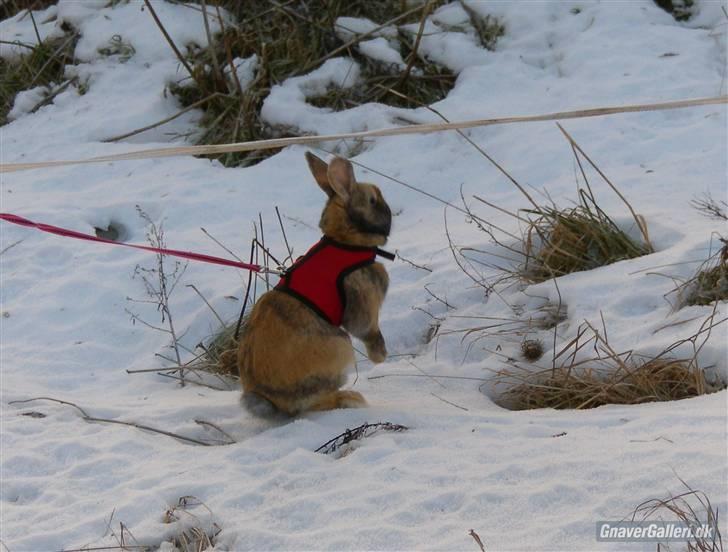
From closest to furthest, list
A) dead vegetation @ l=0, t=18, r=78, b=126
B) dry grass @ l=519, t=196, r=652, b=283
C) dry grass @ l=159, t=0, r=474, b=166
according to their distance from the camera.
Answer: dry grass @ l=519, t=196, r=652, b=283, dry grass @ l=159, t=0, r=474, b=166, dead vegetation @ l=0, t=18, r=78, b=126

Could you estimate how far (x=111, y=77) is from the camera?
8.50 m

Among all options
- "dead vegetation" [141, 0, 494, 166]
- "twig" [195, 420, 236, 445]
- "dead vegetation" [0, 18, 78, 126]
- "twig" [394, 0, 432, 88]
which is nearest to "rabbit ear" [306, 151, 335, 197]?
"twig" [195, 420, 236, 445]

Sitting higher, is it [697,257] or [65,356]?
[697,257]

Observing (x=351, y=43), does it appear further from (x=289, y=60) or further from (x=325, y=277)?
(x=325, y=277)

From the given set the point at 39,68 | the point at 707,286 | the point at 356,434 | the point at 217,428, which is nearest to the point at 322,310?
the point at 356,434

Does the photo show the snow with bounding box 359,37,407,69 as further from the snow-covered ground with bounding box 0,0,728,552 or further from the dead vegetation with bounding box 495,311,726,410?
the dead vegetation with bounding box 495,311,726,410

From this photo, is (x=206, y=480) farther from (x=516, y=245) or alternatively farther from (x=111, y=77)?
(x=111, y=77)

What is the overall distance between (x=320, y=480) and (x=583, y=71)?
5185mm

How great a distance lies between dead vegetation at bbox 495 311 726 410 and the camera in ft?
12.2

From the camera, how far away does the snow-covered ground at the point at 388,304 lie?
2955mm

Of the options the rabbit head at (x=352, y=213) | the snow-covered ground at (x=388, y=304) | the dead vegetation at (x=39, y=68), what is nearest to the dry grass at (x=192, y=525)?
the snow-covered ground at (x=388, y=304)

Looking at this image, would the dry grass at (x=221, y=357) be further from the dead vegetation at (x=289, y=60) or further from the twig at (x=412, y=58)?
the twig at (x=412, y=58)

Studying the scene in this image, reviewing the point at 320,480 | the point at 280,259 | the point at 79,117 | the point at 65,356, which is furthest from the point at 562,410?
the point at 79,117

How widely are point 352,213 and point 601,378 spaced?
4.72 feet
